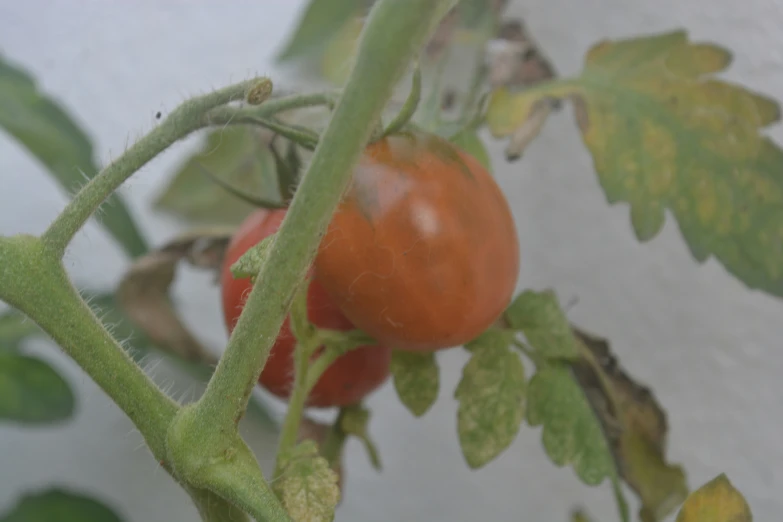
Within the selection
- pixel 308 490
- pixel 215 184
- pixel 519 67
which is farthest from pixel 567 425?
pixel 215 184

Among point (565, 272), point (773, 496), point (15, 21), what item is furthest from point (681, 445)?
point (15, 21)

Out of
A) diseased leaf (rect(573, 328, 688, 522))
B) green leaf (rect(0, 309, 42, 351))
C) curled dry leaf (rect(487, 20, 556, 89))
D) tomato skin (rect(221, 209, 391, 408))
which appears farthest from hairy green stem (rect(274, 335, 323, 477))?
green leaf (rect(0, 309, 42, 351))

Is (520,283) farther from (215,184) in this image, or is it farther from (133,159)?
(133,159)

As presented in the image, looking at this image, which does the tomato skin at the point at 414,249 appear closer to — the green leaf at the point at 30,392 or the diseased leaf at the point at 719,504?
the diseased leaf at the point at 719,504

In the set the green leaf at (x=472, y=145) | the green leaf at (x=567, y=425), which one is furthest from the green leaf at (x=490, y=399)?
the green leaf at (x=472, y=145)

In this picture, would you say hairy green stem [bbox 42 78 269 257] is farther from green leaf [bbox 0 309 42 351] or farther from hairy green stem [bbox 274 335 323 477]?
green leaf [bbox 0 309 42 351]

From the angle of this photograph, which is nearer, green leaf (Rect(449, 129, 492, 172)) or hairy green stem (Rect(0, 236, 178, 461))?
hairy green stem (Rect(0, 236, 178, 461))

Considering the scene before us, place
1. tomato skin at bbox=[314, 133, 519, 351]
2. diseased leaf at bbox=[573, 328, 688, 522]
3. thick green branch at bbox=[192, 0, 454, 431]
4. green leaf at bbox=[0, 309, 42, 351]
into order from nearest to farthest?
thick green branch at bbox=[192, 0, 454, 431]
tomato skin at bbox=[314, 133, 519, 351]
diseased leaf at bbox=[573, 328, 688, 522]
green leaf at bbox=[0, 309, 42, 351]
